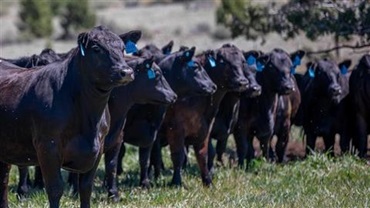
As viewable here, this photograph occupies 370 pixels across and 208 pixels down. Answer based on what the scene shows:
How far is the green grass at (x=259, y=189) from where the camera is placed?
37.1 ft

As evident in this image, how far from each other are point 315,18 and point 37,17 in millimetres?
34239

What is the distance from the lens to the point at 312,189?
490 inches

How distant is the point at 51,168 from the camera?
9.54 metres

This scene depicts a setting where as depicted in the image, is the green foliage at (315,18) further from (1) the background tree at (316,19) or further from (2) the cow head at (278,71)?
(2) the cow head at (278,71)

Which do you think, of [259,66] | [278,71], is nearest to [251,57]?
[259,66]

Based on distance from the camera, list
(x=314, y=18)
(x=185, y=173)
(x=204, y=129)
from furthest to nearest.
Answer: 1. (x=314, y=18)
2. (x=185, y=173)
3. (x=204, y=129)

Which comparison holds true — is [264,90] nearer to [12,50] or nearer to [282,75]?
[282,75]

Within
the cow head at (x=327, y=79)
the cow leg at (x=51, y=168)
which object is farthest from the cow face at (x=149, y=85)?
the cow head at (x=327, y=79)

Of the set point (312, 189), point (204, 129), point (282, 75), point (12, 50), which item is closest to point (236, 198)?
point (312, 189)

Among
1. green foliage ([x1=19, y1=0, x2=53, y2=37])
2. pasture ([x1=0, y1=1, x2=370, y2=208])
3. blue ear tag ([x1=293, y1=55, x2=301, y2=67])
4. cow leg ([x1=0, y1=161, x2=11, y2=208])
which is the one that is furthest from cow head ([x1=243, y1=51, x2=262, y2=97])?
green foliage ([x1=19, y1=0, x2=53, y2=37])

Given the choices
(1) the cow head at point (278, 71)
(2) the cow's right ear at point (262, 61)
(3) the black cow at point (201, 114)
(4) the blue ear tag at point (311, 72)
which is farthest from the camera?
(4) the blue ear tag at point (311, 72)

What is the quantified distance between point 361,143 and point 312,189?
430 cm

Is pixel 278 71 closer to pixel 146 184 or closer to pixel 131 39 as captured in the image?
pixel 146 184

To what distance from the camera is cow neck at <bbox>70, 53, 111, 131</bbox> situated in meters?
9.66
